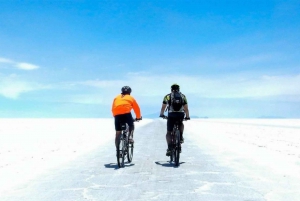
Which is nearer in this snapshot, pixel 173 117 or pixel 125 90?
pixel 125 90

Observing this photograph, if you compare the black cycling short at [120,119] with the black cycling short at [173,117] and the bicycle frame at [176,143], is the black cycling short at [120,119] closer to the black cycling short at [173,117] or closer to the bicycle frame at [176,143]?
the black cycling short at [173,117]

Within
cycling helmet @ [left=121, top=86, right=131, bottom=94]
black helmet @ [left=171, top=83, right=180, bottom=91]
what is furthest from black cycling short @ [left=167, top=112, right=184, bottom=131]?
cycling helmet @ [left=121, top=86, right=131, bottom=94]

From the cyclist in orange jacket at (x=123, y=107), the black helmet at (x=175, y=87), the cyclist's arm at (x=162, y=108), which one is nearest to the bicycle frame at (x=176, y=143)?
the cyclist's arm at (x=162, y=108)

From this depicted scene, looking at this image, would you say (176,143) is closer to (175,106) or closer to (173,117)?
(173,117)

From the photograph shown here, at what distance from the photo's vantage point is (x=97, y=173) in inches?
358

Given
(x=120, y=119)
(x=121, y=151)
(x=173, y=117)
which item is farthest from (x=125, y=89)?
(x=121, y=151)

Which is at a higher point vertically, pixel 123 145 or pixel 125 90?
pixel 125 90

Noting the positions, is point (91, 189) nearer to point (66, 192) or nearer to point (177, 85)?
point (66, 192)

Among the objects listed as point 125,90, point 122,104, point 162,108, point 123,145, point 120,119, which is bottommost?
point 123,145

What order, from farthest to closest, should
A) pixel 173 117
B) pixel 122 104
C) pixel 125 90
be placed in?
pixel 173 117 → pixel 125 90 → pixel 122 104

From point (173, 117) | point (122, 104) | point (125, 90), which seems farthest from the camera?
point (173, 117)

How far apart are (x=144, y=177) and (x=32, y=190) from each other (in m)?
2.46

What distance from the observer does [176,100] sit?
33.4ft

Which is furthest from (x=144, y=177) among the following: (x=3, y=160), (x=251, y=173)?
(x=3, y=160)
